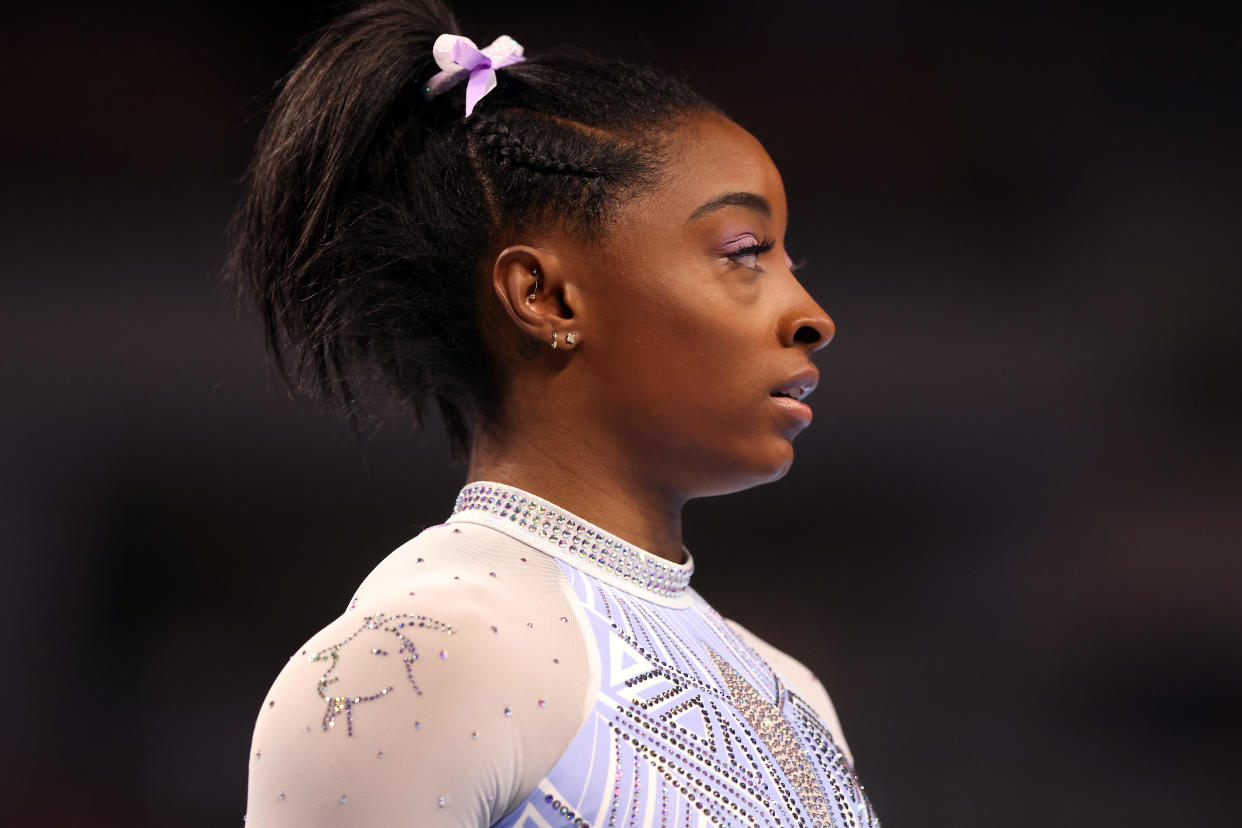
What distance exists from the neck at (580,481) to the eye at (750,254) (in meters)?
0.22

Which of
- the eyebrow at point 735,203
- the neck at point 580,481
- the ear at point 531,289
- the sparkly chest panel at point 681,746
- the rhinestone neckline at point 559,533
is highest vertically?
the eyebrow at point 735,203

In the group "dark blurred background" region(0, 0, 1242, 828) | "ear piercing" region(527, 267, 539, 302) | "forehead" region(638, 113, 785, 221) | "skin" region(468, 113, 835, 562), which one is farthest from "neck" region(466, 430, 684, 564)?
"dark blurred background" region(0, 0, 1242, 828)

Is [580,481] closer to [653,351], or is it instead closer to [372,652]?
[653,351]

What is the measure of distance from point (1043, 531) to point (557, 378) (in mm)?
1182

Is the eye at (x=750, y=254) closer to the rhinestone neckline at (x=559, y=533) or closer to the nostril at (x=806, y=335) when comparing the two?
the nostril at (x=806, y=335)

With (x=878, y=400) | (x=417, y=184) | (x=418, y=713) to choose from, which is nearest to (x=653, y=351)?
(x=417, y=184)

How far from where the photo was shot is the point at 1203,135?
211 cm

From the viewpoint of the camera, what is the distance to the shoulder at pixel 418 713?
3.02ft

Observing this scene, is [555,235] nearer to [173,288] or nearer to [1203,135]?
[173,288]

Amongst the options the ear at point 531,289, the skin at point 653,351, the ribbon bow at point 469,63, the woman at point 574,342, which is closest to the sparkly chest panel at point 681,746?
the woman at point 574,342

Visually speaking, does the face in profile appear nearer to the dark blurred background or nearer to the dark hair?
the dark hair

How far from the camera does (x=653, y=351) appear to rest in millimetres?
1186

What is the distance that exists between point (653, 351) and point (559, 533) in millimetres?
188

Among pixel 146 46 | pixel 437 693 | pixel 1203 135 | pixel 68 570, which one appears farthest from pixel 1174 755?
pixel 146 46
